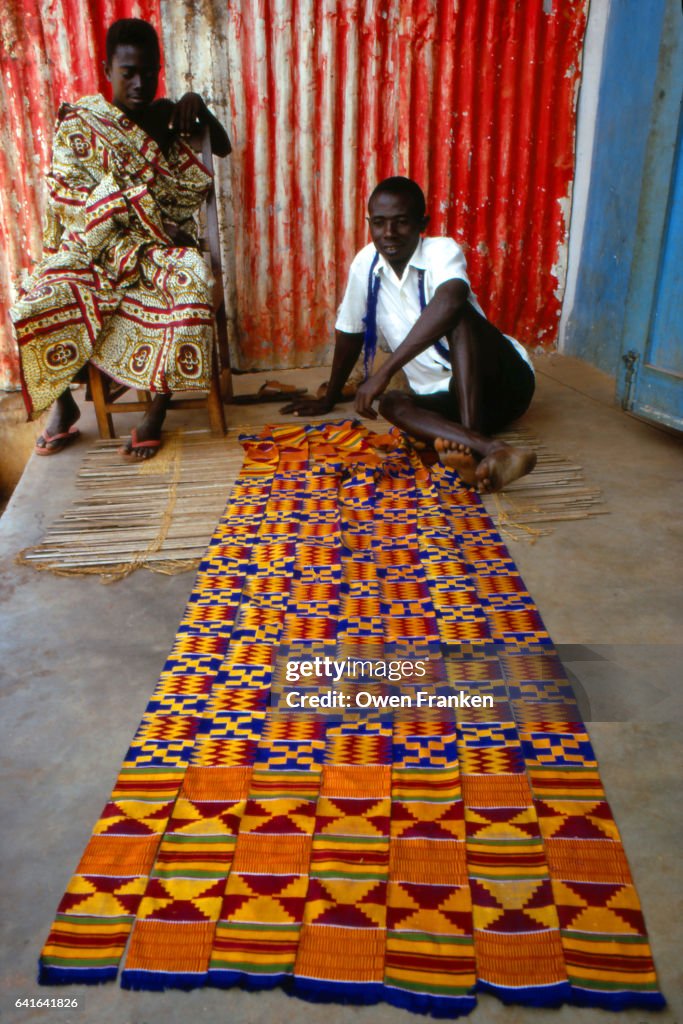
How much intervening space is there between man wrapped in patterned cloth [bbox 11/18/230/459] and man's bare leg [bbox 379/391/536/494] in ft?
2.77

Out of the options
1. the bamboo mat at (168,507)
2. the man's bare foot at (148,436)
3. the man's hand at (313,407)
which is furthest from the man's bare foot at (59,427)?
the man's hand at (313,407)

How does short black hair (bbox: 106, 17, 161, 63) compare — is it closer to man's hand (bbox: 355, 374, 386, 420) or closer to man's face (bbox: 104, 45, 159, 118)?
man's face (bbox: 104, 45, 159, 118)

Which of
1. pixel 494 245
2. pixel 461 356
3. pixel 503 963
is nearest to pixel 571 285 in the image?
pixel 494 245

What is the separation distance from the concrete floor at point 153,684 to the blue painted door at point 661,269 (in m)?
0.31

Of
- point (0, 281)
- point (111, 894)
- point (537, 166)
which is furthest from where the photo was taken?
point (537, 166)

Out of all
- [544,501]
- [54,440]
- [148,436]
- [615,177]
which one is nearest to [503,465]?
[544,501]

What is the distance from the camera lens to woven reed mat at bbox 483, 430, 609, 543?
2.30 metres

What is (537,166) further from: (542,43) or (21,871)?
(21,871)

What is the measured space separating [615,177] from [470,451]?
2.15m

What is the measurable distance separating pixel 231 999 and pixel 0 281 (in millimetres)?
3518

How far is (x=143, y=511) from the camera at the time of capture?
8.04ft

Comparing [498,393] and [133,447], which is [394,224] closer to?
[498,393]

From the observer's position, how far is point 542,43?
376 centimetres

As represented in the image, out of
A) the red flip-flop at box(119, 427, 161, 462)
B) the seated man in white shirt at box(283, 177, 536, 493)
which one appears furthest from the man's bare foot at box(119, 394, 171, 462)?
the seated man in white shirt at box(283, 177, 536, 493)
